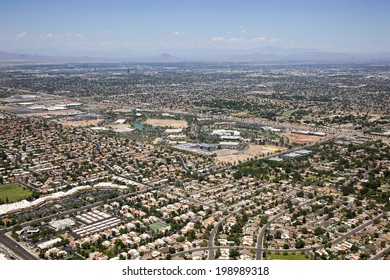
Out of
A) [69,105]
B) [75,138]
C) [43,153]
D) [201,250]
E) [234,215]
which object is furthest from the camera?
[69,105]

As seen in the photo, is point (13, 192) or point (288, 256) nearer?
point (288, 256)

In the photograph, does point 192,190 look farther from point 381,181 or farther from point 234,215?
point 381,181

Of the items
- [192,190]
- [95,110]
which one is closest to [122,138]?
[192,190]

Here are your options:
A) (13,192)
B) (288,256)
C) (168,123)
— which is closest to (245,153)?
(168,123)

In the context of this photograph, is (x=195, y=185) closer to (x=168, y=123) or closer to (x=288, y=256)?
(x=288, y=256)

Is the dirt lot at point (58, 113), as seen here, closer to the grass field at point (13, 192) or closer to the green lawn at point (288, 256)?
the grass field at point (13, 192)

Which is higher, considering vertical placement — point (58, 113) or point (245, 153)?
point (58, 113)
